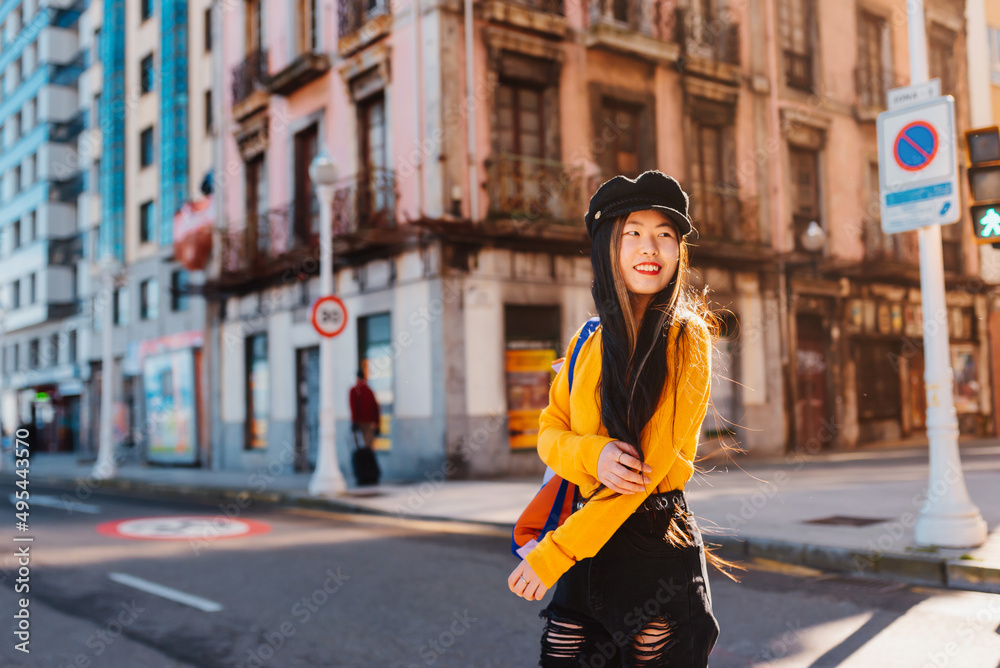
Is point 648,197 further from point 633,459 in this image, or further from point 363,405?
point 363,405

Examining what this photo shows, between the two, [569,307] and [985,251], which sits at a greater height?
A: [985,251]

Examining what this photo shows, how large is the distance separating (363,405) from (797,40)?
1479 centimetres

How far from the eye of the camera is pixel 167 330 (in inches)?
979

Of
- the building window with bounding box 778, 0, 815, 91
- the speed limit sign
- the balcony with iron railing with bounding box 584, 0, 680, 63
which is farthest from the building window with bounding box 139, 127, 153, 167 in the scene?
the building window with bounding box 778, 0, 815, 91

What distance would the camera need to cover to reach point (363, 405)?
46.7ft

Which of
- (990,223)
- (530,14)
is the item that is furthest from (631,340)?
(530,14)

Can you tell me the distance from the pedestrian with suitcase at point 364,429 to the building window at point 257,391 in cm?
653

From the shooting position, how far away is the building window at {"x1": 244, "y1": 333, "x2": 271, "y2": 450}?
20406 millimetres

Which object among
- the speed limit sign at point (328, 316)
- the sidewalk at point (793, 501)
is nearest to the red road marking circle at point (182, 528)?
the sidewalk at point (793, 501)

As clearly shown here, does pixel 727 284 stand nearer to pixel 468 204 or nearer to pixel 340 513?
pixel 468 204

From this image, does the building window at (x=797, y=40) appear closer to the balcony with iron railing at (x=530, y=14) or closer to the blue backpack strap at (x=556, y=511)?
the balcony with iron railing at (x=530, y=14)

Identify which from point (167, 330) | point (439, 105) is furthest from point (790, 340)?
point (167, 330)

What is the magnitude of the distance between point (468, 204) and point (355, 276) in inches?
129

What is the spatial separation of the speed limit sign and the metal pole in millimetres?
7957
